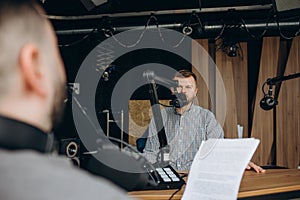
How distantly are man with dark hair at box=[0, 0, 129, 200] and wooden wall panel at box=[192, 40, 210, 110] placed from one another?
17.1 ft

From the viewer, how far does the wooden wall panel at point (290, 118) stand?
18.1ft

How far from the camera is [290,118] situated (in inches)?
218

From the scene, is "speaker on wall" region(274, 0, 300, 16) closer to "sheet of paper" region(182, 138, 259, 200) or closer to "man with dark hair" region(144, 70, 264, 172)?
"man with dark hair" region(144, 70, 264, 172)

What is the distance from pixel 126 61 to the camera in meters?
6.70

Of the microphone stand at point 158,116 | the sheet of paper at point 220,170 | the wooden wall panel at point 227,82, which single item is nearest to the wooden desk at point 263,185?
the sheet of paper at point 220,170

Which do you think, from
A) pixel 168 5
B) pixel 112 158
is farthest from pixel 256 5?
pixel 112 158

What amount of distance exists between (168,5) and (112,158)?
5121 mm

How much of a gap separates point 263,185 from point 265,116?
3.93m

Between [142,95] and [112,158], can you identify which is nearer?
[112,158]

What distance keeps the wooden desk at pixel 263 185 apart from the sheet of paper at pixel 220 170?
0.47ft

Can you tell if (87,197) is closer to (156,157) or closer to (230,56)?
(156,157)

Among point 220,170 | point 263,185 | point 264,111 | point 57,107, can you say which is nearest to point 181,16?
point 264,111

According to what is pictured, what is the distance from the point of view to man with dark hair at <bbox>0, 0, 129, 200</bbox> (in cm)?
53

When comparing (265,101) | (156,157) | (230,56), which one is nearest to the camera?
(156,157)
